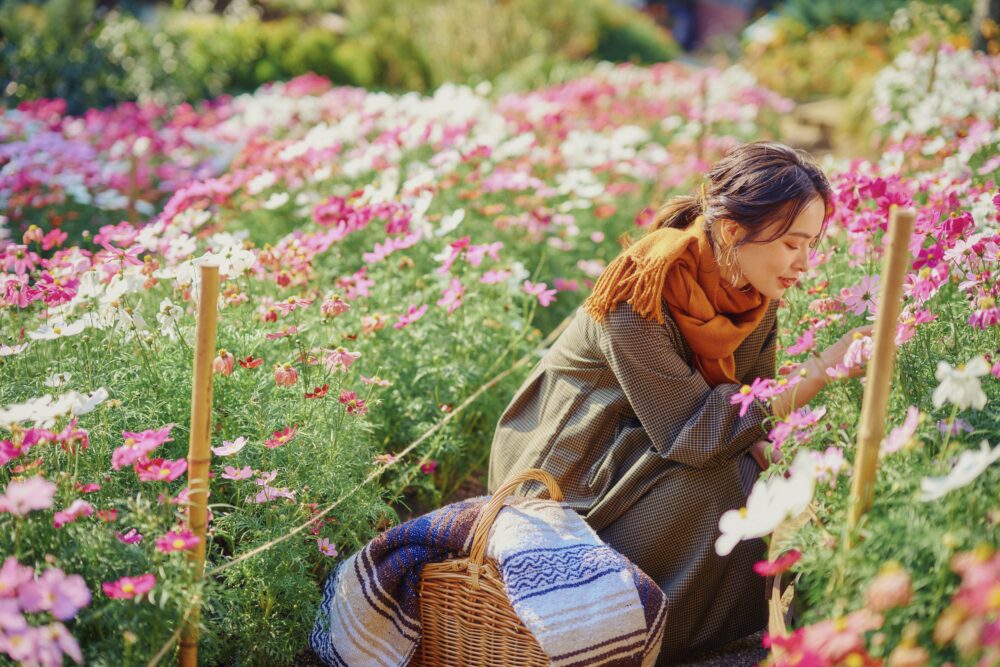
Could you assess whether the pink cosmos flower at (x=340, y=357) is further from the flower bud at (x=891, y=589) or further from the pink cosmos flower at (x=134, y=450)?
the flower bud at (x=891, y=589)

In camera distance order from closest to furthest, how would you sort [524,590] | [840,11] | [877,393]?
[877,393] → [524,590] → [840,11]

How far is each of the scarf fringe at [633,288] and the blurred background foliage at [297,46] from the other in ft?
16.2

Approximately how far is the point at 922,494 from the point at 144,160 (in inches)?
181

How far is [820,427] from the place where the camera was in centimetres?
178

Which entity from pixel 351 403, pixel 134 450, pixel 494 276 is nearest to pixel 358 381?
pixel 351 403

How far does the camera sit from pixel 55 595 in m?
1.46

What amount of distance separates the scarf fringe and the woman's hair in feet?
0.58

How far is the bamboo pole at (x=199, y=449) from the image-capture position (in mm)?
1752

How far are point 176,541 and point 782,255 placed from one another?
1.34 metres

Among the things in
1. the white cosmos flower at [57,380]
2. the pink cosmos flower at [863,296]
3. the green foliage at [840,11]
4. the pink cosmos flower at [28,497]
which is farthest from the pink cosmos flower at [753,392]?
the green foliage at [840,11]

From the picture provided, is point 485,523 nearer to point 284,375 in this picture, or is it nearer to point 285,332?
point 284,375

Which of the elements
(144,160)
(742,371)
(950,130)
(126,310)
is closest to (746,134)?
(950,130)

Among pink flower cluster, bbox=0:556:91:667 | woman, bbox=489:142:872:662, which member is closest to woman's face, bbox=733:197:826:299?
woman, bbox=489:142:872:662

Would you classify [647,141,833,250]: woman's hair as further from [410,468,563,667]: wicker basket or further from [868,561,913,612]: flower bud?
[868,561,913,612]: flower bud
